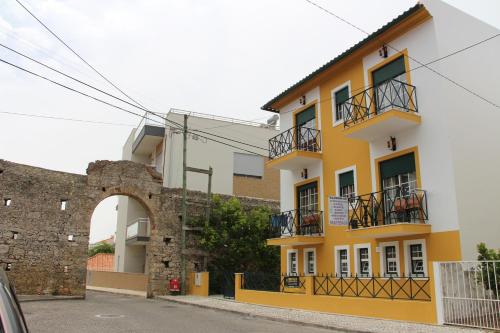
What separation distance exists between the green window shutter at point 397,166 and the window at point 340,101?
116 inches

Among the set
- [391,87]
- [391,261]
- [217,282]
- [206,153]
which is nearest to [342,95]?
[391,87]

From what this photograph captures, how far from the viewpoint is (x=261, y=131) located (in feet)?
107

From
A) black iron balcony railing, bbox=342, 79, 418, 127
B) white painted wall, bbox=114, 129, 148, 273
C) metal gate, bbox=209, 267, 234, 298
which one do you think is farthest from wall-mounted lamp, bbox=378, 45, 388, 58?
white painted wall, bbox=114, 129, 148, 273

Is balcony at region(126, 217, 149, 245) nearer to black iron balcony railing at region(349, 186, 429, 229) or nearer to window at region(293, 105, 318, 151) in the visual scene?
window at region(293, 105, 318, 151)

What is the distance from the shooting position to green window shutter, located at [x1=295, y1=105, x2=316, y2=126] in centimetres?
1831

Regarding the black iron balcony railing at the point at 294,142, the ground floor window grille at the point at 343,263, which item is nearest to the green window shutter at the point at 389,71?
the black iron balcony railing at the point at 294,142

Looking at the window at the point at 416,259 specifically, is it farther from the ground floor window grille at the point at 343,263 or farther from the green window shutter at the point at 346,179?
the green window shutter at the point at 346,179

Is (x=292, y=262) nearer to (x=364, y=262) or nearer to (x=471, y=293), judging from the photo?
(x=364, y=262)

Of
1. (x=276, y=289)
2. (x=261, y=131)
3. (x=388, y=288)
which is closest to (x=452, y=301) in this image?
(x=388, y=288)

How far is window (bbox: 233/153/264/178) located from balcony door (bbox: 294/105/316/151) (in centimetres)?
1235

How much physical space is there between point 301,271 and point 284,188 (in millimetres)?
3785

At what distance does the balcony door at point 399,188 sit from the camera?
12922 mm

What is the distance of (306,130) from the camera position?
1855 centimetres

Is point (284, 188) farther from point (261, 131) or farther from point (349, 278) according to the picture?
point (261, 131)
